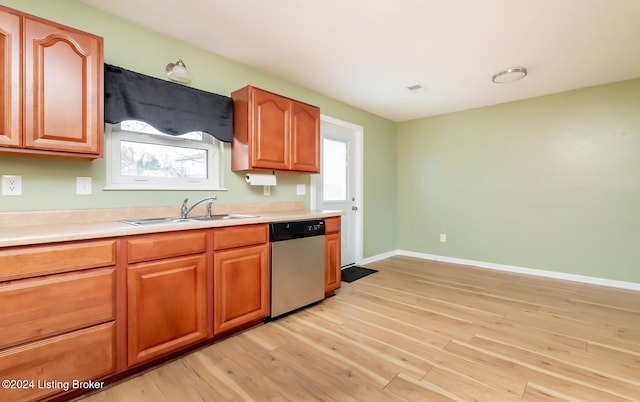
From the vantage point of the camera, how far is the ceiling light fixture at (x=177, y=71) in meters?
2.38

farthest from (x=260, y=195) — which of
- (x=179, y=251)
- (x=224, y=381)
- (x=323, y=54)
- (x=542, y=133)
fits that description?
(x=542, y=133)

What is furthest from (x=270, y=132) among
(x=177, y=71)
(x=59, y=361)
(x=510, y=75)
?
(x=510, y=75)

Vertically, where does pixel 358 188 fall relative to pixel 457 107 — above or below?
below

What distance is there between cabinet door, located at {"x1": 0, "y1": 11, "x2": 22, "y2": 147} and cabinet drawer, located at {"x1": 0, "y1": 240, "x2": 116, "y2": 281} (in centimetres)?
64

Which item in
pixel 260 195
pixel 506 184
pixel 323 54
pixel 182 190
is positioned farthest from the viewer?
pixel 506 184

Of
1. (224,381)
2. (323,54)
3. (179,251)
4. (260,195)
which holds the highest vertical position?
(323,54)

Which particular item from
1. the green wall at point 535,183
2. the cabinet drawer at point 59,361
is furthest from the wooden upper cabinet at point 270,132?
the green wall at point 535,183

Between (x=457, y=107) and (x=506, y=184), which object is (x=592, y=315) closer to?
(x=506, y=184)

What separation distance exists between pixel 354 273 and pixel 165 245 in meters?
2.70

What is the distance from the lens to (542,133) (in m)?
3.85

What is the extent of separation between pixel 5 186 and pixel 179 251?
1.09 meters

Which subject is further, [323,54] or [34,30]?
[323,54]

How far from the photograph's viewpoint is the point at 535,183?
3916 mm

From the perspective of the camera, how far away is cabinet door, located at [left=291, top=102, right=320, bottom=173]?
3018 mm
